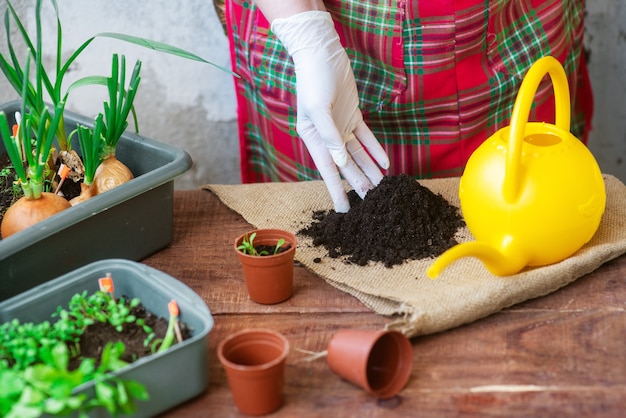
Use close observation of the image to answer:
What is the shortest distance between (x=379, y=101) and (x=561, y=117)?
0.42m

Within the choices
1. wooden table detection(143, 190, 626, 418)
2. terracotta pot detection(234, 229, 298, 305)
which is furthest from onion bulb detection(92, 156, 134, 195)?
terracotta pot detection(234, 229, 298, 305)

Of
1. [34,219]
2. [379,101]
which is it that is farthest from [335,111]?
[34,219]

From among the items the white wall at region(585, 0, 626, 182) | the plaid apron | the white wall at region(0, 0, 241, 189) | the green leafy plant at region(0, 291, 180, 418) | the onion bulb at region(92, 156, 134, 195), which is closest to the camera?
the green leafy plant at region(0, 291, 180, 418)

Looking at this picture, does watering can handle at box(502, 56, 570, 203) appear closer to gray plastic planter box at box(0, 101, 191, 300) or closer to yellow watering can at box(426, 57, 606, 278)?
yellow watering can at box(426, 57, 606, 278)

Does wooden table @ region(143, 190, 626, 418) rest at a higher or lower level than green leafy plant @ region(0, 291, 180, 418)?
lower

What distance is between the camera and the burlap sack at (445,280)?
3.51ft

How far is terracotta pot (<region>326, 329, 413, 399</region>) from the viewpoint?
932mm

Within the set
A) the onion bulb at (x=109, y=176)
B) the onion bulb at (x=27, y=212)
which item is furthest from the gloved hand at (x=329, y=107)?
the onion bulb at (x=27, y=212)

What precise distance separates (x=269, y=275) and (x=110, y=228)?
28cm

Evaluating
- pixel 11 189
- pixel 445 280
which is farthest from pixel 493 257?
pixel 11 189

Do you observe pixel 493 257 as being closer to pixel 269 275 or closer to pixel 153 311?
pixel 269 275

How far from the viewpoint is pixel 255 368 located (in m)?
0.89

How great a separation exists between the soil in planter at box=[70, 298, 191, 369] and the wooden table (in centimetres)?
8

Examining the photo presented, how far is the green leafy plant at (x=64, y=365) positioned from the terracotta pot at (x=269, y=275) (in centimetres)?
18
